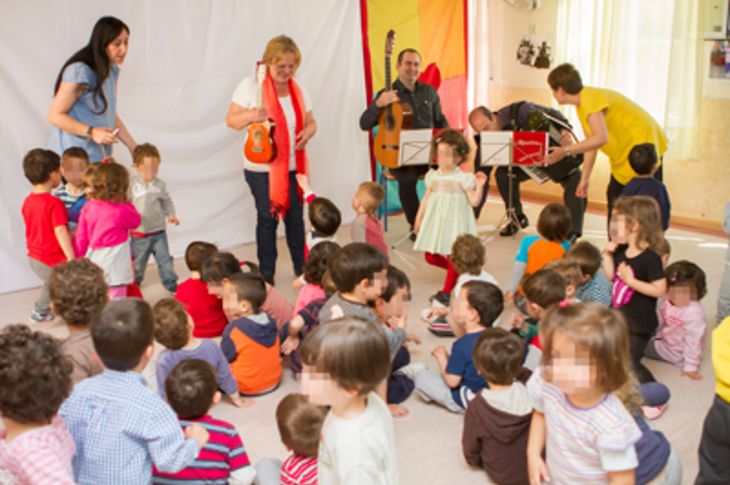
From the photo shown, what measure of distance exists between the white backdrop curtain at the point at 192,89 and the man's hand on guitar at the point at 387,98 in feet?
2.27

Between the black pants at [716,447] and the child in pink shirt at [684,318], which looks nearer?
the black pants at [716,447]

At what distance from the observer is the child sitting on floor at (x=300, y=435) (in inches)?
91.0

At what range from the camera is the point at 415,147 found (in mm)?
5695

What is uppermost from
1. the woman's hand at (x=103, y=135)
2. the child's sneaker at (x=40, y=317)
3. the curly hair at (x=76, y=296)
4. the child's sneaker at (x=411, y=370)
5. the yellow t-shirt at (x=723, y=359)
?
the woman's hand at (x=103, y=135)

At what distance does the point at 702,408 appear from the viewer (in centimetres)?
331

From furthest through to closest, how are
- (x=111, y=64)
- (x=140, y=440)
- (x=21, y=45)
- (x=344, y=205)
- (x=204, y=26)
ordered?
(x=344, y=205)
(x=204, y=26)
(x=21, y=45)
(x=111, y=64)
(x=140, y=440)

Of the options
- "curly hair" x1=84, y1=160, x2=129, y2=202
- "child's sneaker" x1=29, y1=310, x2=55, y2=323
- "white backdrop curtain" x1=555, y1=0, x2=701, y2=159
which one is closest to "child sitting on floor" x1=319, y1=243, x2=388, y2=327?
"curly hair" x1=84, y1=160, x2=129, y2=202

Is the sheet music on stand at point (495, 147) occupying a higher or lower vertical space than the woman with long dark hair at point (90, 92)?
lower

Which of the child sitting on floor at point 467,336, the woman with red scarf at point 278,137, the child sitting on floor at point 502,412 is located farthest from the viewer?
the woman with red scarf at point 278,137

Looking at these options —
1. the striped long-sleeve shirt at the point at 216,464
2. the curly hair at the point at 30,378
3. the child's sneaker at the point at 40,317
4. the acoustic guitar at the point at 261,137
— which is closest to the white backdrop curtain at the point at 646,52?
the acoustic guitar at the point at 261,137

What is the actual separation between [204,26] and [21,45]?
1293mm

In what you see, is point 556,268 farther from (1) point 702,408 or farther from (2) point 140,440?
(2) point 140,440

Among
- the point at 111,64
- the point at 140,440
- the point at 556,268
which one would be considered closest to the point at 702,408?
the point at 556,268

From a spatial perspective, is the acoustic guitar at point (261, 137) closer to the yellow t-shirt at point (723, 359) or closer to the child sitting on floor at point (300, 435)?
the child sitting on floor at point (300, 435)
